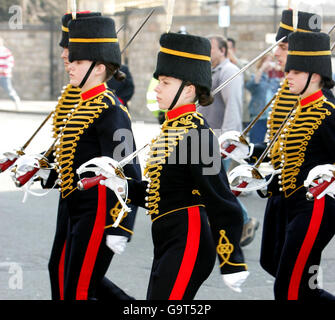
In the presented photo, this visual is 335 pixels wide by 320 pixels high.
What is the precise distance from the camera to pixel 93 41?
471 centimetres

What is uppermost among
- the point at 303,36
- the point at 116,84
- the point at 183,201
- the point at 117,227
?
the point at 303,36

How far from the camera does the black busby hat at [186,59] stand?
162 inches

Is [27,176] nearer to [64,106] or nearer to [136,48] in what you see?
[64,106]

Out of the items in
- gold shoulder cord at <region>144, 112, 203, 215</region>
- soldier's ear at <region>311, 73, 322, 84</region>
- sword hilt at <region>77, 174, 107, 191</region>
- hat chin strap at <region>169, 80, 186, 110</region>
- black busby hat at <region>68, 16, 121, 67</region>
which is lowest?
sword hilt at <region>77, 174, 107, 191</region>

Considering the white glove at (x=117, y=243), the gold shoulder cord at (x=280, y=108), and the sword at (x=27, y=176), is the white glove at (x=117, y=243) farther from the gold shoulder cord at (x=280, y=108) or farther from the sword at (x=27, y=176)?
the gold shoulder cord at (x=280, y=108)

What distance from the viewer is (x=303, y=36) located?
16.3 feet

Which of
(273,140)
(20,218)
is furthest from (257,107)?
(273,140)

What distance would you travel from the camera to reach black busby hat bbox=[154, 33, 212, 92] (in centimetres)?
412

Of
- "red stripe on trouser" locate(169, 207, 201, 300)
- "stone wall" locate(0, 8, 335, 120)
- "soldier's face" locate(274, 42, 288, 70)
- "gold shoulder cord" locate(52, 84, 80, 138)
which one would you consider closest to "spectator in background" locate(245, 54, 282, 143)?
"soldier's face" locate(274, 42, 288, 70)

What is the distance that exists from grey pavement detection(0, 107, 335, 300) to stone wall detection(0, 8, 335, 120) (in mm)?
10645

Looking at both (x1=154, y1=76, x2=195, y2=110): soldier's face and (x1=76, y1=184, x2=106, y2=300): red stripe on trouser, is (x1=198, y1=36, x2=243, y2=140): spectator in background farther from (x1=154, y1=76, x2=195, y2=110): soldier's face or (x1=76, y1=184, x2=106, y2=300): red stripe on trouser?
(x1=154, y1=76, x2=195, y2=110): soldier's face

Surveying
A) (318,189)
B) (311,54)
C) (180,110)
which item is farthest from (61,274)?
(311,54)
